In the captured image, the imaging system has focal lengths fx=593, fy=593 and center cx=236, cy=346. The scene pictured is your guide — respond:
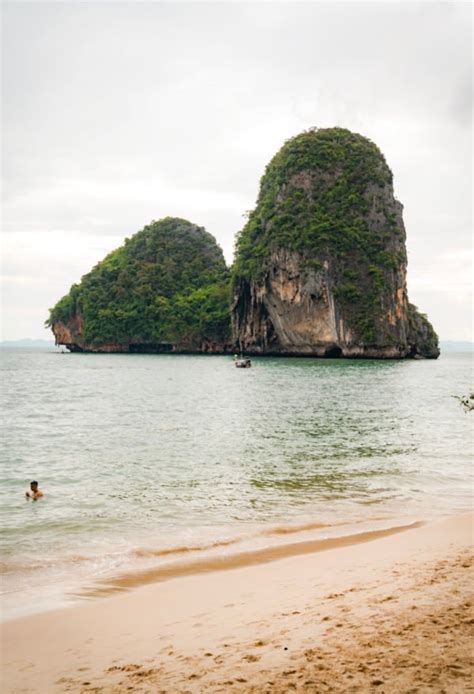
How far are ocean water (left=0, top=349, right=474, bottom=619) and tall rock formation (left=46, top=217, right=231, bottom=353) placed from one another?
67883mm

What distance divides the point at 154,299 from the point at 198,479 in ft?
290

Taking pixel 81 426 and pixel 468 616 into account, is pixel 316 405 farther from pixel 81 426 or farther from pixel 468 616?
pixel 468 616

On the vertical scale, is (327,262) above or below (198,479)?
above

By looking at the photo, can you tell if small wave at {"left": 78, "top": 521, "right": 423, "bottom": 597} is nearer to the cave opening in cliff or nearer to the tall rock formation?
the cave opening in cliff

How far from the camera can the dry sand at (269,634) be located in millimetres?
4031

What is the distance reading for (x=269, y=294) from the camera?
78938mm

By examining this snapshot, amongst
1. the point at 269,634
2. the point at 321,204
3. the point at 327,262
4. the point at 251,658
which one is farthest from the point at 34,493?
the point at 321,204

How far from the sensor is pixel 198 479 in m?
13.2

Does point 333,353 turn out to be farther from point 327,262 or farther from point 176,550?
point 176,550

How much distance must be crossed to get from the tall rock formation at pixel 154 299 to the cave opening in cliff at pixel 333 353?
2282 cm

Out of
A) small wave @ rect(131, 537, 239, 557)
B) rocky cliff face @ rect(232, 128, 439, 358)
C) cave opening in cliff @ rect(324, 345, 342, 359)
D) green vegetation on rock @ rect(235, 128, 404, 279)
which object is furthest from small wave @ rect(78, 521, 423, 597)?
green vegetation on rock @ rect(235, 128, 404, 279)

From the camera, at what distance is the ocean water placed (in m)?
8.50

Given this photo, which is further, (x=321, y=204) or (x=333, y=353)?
(x=321, y=204)

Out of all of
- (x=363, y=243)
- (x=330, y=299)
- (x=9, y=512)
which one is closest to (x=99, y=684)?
(x=9, y=512)
